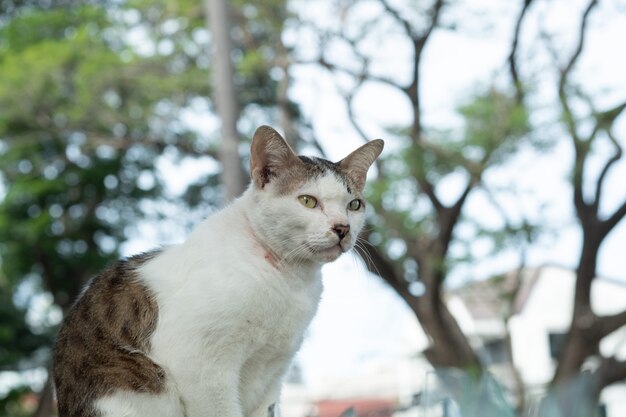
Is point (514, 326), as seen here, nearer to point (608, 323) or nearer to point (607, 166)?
point (608, 323)

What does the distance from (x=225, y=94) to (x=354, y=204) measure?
400cm

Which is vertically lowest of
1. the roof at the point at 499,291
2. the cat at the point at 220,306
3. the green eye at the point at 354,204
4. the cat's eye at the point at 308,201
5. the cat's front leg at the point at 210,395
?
the cat's front leg at the point at 210,395

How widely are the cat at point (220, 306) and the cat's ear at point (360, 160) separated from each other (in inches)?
1.9

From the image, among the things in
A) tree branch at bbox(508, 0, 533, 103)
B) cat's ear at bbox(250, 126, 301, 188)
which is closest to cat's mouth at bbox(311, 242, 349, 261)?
cat's ear at bbox(250, 126, 301, 188)

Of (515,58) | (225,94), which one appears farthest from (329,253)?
(515,58)

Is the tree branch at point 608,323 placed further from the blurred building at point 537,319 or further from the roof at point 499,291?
the blurred building at point 537,319

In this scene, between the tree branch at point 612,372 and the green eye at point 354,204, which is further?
the tree branch at point 612,372

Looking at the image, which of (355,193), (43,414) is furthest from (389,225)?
(355,193)

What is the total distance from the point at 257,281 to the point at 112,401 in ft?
1.34

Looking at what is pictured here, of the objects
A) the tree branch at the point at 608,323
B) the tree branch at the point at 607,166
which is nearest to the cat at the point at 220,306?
the tree branch at the point at 607,166

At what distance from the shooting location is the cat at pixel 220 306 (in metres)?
1.67

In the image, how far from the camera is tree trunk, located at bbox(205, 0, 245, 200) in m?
5.73

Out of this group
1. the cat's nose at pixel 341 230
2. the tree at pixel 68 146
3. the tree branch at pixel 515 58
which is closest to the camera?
the cat's nose at pixel 341 230

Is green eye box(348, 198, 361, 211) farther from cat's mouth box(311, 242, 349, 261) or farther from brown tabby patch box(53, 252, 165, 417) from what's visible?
brown tabby patch box(53, 252, 165, 417)
